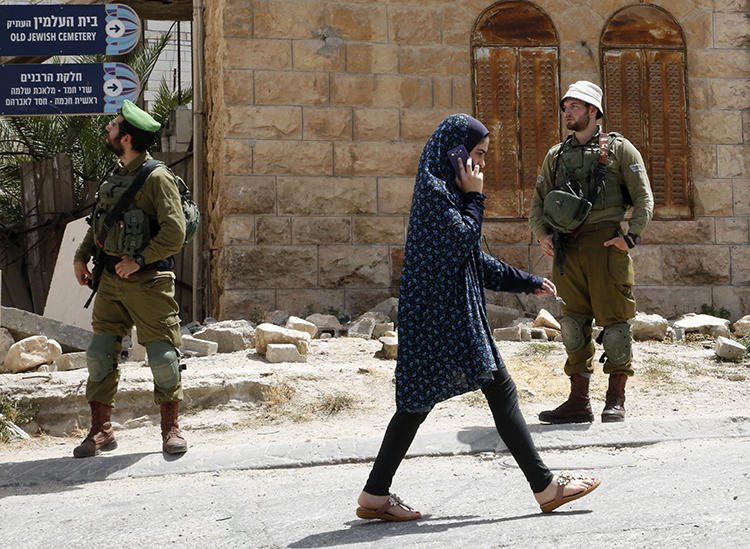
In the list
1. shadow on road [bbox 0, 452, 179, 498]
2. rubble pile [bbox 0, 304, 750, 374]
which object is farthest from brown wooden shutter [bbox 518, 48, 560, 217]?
shadow on road [bbox 0, 452, 179, 498]

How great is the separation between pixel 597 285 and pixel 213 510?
256cm

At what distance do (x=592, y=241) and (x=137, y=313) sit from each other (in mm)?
2559

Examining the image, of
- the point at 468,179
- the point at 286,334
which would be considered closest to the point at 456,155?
the point at 468,179

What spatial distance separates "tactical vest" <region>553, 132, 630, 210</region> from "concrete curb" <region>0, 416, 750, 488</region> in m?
1.26

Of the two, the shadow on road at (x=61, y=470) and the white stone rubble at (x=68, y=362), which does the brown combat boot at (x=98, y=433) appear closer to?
the shadow on road at (x=61, y=470)

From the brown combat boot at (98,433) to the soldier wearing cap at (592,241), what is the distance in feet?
8.02

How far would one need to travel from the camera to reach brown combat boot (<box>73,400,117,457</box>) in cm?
462

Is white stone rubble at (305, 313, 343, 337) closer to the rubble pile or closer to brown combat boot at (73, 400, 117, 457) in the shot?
the rubble pile

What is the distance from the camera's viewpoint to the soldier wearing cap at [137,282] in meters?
4.54

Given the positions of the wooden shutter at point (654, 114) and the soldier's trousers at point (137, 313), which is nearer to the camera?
the soldier's trousers at point (137, 313)

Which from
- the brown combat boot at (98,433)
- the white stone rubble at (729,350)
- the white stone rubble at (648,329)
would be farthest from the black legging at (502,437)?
the white stone rubble at (648,329)

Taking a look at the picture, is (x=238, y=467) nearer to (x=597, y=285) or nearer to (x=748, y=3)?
(x=597, y=285)

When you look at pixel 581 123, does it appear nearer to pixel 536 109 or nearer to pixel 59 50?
pixel 536 109

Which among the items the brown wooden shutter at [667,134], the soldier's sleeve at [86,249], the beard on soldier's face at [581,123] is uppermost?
the brown wooden shutter at [667,134]
